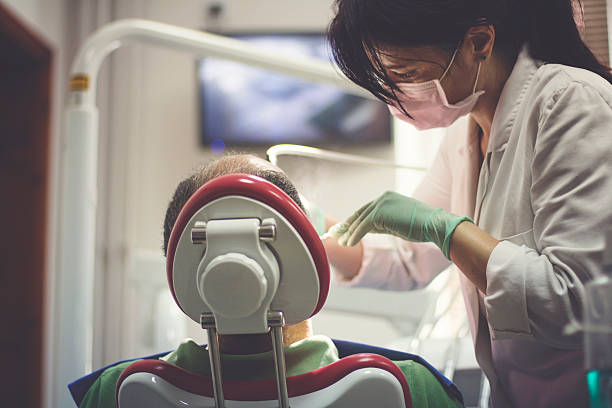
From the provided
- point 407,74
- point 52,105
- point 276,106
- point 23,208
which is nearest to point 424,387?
point 407,74

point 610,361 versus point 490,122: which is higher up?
point 490,122

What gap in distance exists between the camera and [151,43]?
138 centimetres

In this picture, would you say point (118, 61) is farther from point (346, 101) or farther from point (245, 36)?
point (346, 101)

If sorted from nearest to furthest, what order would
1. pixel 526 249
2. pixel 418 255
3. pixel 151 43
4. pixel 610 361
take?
pixel 610 361 → pixel 526 249 → pixel 418 255 → pixel 151 43

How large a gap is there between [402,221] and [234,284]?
1.38 ft

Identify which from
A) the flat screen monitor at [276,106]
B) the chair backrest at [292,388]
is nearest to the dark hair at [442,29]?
the chair backrest at [292,388]

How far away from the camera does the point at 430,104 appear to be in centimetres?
102

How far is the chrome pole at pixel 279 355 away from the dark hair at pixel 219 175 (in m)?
0.24

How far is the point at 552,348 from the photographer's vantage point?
922mm

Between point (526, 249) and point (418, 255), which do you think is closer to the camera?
point (526, 249)

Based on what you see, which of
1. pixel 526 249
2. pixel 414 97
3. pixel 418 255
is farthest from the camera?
pixel 418 255

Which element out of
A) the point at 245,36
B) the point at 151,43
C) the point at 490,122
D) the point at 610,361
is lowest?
the point at 610,361

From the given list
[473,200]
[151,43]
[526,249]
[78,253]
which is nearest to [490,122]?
[473,200]

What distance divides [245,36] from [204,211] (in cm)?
262
